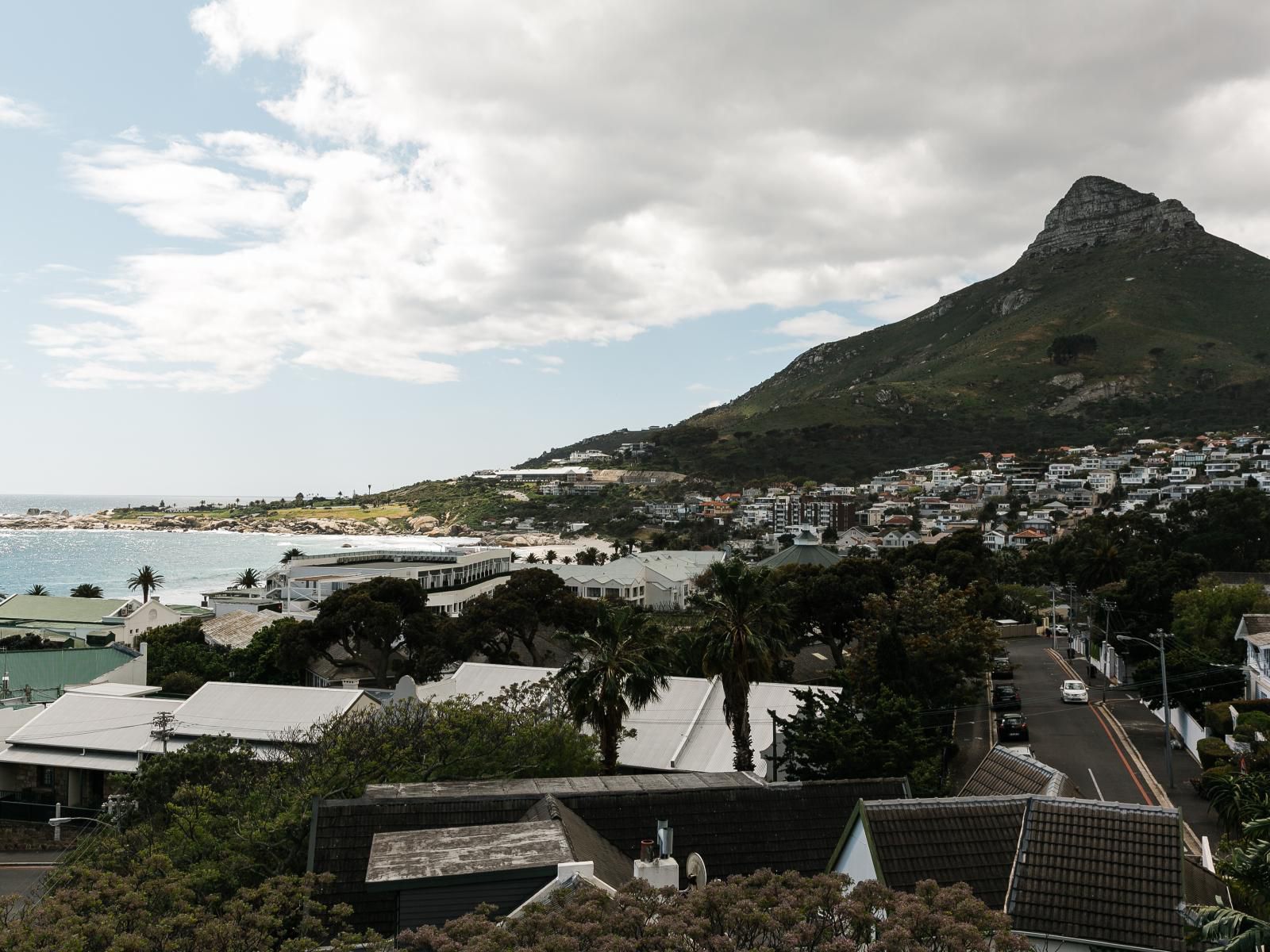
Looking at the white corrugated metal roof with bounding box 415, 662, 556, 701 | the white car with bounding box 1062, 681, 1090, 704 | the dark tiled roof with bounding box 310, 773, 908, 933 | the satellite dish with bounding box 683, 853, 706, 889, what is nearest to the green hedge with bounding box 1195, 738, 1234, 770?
the white car with bounding box 1062, 681, 1090, 704

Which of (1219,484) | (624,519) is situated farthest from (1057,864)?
(624,519)

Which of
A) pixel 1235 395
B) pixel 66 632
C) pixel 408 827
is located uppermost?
pixel 1235 395

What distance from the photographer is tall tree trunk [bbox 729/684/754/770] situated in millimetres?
26625

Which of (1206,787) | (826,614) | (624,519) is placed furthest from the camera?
(624,519)

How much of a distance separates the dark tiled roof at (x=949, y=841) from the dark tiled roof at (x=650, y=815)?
3782mm

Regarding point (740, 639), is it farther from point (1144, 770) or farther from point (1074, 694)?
point (1074, 694)

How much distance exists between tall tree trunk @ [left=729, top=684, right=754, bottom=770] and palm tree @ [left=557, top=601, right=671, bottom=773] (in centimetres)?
221

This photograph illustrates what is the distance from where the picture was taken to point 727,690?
27.1 metres

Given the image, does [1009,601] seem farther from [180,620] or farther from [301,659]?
[180,620]

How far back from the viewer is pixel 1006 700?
38.8m

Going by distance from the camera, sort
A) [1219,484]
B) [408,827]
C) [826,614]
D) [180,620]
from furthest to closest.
Answer: 1. [1219,484]
2. [180,620]
3. [826,614]
4. [408,827]

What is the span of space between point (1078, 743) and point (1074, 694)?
27.6 ft

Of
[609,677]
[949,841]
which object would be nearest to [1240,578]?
[609,677]

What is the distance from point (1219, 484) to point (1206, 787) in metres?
127
